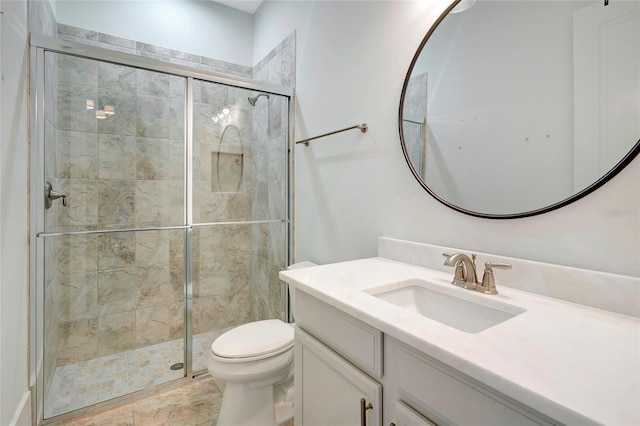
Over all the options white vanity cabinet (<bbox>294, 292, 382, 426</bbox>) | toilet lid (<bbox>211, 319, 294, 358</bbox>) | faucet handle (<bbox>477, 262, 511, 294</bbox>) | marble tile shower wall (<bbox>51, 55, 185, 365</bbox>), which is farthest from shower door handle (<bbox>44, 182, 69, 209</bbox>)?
faucet handle (<bbox>477, 262, 511, 294</bbox>)

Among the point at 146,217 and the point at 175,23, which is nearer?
the point at 146,217

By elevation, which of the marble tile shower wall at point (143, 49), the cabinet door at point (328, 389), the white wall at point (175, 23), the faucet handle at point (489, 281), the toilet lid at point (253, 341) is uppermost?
the white wall at point (175, 23)

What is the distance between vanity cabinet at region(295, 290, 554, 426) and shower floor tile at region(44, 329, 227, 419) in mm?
1273

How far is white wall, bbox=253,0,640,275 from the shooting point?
801mm

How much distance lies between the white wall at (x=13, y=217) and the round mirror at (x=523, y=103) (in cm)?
167

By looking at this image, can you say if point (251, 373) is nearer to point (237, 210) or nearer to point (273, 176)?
point (237, 210)

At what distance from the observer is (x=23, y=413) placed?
4.56ft

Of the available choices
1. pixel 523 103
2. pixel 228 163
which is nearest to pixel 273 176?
pixel 228 163

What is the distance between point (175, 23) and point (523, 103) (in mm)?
2790

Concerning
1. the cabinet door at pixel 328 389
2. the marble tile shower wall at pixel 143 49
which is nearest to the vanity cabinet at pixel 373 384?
the cabinet door at pixel 328 389

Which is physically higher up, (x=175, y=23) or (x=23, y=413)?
(x=175, y=23)

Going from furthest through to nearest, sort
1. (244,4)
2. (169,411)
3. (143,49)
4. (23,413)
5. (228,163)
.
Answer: (244,4)
(143,49)
(228,163)
(169,411)
(23,413)

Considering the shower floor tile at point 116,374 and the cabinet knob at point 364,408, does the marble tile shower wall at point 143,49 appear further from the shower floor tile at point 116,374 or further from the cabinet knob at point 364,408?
the cabinet knob at point 364,408

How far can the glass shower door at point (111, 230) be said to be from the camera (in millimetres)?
1800
